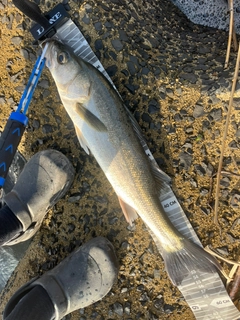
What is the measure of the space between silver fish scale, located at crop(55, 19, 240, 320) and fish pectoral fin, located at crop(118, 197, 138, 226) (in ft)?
0.79

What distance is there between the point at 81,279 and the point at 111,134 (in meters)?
1.17

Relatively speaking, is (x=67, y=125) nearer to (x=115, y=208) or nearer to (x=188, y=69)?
(x=115, y=208)

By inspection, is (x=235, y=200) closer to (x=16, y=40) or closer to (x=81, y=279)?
(x=81, y=279)

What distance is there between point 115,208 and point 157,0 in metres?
1.82

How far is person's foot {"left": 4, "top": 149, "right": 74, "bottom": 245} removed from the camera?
7.86 ft

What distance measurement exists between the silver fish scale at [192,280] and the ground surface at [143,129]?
2.9 inches

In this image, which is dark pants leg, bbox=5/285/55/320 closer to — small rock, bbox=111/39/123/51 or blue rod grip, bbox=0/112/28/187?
blue rod grip, bbox=0/112/28/187

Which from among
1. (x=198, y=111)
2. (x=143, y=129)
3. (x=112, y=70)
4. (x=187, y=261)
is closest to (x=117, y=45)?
(x=112, y=70)

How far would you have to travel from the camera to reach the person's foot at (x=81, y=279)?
234 centimetres

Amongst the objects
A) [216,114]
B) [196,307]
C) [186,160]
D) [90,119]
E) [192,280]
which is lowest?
[196,307]

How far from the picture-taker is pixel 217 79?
234 centimetres

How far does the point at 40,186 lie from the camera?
2.43 meters

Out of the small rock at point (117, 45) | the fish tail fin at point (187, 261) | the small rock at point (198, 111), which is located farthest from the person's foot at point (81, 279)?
the small rock at point (117, 45)

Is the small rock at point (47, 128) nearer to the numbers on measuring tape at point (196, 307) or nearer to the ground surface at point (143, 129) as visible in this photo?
the ground surface at point (143, 129)
